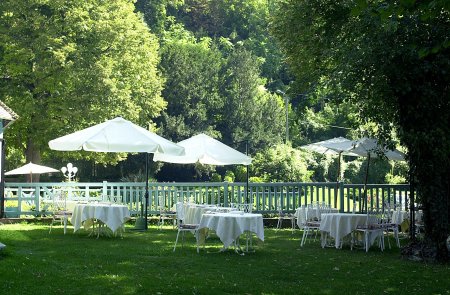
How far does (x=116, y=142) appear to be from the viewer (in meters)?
17.1

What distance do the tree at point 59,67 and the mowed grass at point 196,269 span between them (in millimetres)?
17411

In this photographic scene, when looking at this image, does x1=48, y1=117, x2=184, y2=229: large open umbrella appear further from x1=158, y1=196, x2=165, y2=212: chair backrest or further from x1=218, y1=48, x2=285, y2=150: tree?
x1=218, y1=48, x2=285, y2=150: tree

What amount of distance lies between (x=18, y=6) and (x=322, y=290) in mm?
26000

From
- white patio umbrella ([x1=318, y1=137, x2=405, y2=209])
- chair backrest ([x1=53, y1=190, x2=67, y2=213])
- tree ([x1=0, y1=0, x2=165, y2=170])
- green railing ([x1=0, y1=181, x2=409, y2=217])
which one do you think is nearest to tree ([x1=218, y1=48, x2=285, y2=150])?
tree ([x1=0, y1=0, x2=165, y2=170])

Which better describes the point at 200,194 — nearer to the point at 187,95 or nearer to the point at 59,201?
the point at 59,201

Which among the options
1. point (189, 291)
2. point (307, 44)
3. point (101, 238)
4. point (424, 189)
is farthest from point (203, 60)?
point (189, 291)

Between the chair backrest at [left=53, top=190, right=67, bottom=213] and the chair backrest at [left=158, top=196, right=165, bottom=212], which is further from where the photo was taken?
the chair backrest at [left=158, top=196, right=165, bottom=212]

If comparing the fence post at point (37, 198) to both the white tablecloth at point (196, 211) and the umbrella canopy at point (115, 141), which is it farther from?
the white tablecloth at point (196, 211)

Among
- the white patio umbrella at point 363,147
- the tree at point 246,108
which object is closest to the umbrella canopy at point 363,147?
the white patio umbrella at point 363,147

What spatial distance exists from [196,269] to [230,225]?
2456 mm

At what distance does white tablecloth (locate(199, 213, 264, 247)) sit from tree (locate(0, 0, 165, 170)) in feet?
65.3

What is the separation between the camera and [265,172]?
4069cm

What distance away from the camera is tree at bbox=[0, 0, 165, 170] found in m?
32.2

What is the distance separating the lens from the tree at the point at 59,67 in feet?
106
